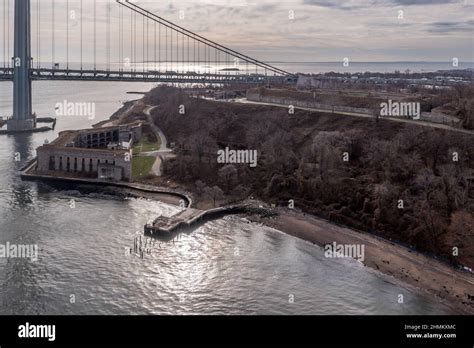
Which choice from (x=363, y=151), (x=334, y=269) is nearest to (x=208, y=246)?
(x=334, y=269)

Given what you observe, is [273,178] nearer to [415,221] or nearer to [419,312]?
[415,221]

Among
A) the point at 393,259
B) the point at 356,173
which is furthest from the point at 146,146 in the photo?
the point at 393,259

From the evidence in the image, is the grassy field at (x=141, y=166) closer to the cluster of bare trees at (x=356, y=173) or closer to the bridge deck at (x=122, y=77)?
the cluster of bare trees at (x=356, y=173)

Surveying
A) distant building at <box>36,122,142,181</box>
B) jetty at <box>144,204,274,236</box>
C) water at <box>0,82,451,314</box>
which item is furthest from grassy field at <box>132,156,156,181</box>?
jetty at <box>144,204,274,236</box>

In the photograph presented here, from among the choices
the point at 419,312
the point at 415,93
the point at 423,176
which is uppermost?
the point at 415,93

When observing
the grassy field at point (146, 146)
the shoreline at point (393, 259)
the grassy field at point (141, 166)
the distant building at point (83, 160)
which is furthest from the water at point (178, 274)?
the grassy field at point (146, 146)
